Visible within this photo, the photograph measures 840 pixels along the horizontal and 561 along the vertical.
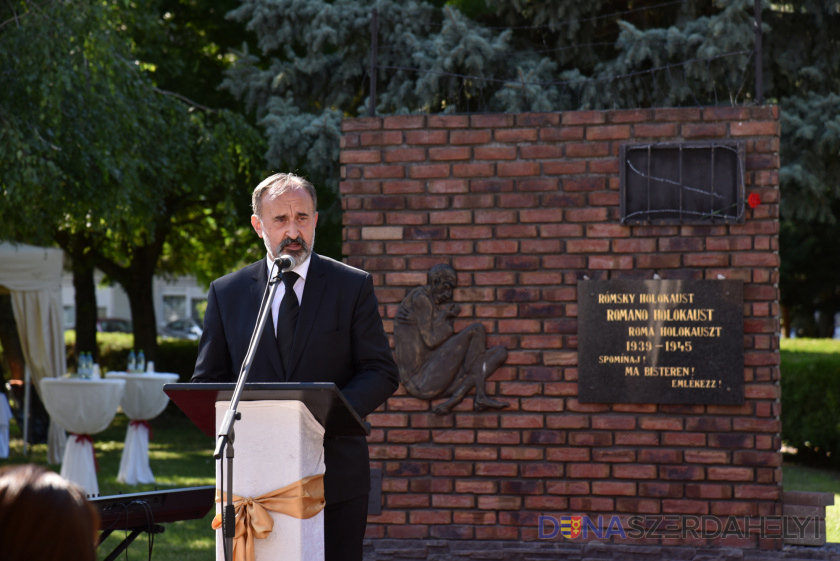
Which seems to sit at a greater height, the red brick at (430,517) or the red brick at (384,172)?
the red brick at (384,172)

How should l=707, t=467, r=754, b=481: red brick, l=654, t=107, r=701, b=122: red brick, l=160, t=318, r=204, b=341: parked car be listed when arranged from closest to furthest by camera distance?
l=707, t=467, r=754, b=481: red brick < l=654, t=107, r=701, b=122: red brick < l=160, t=318, r=204, b=341: parked car

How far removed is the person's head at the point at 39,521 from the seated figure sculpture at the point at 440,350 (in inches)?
163

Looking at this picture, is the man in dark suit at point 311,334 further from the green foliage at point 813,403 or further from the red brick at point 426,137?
the green foliage at point 813,403

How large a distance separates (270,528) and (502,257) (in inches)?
125

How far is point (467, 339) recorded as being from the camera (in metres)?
5.66

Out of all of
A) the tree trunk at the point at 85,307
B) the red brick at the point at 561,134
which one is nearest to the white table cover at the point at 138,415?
the red brick at the point at 561,134

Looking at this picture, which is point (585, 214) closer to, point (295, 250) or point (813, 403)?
point (295, 250)

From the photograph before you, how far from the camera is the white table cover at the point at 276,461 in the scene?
9.08 ft

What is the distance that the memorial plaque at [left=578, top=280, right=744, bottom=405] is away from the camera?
17.7 ft

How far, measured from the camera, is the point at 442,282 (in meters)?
5.68

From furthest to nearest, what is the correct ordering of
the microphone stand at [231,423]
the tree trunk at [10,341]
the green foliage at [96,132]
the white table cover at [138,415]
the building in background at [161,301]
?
1. the building in background at [161,301]
2. the tree trunk at [10,341]
3. the white table cover at [138,415]
4. the green foliage at [96,132]
5. the microphone stand at [231,423]

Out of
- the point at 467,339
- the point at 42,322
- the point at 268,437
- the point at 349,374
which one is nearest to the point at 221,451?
the point at 268,437

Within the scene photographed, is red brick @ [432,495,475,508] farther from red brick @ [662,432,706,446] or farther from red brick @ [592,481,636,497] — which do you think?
red brick @ [662,432,706,446]

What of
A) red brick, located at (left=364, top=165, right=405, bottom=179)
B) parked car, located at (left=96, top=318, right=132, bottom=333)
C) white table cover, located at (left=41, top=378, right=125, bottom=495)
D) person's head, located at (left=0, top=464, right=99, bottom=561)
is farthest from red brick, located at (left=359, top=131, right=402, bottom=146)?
parked car, located at (left=96, top=318, right=132, bottom=333)
